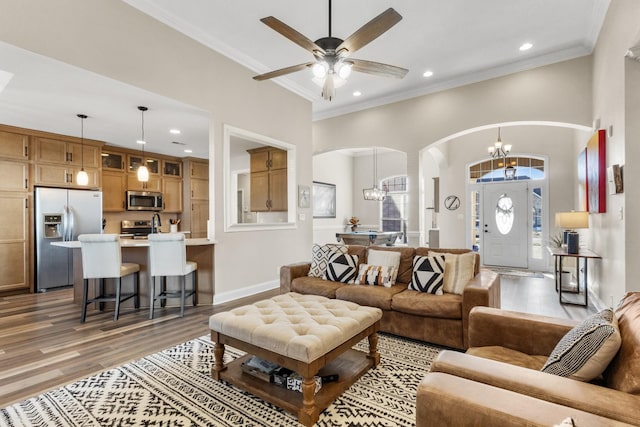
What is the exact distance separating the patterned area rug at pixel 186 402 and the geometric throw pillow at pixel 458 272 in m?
0.77

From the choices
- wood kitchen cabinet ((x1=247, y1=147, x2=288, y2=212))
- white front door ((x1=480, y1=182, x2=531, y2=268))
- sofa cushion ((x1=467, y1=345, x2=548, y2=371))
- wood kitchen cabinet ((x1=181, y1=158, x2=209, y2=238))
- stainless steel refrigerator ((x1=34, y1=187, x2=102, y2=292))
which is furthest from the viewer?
wood kitchen cabinet ((x1=181, y1=158, x2=209, y2=238))

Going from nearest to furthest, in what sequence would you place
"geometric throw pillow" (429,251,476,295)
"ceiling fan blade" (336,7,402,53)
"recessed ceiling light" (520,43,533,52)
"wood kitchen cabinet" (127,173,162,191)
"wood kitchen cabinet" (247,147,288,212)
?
"ceiling fan blade" (336,7,402,53), "geometric throw pillow" (429,251,476,295), "recessed ceiling light" (520,43,533,52), "wood kitchen cabinet" (247,147,288,212), "wood kitchen cabinet" (127,173,162,191)

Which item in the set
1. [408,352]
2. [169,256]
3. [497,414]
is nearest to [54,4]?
[169,256]

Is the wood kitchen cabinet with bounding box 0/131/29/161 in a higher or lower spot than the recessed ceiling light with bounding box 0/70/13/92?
lower

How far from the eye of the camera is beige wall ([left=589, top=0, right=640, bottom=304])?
272 cm

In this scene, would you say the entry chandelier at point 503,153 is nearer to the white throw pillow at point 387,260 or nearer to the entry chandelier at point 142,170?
the white throw pillow at point 387,260

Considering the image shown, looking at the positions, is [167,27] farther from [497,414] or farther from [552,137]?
[552,137]

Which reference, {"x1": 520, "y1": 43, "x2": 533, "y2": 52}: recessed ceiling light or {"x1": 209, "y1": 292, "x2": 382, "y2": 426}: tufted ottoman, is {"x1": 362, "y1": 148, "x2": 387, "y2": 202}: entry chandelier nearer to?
{"x1": 520, "y1": 43, "x2": 533, "y2": 52}: recessed ceiling light

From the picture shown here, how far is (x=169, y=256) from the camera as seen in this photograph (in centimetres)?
375

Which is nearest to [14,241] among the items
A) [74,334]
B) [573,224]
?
[74,334]

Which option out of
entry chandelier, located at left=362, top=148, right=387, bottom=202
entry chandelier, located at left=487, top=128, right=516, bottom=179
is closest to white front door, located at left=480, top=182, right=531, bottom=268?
entry chandelier, located at left=487, top=128, right=516, bottom=179

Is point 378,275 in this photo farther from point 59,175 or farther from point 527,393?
point 59,175

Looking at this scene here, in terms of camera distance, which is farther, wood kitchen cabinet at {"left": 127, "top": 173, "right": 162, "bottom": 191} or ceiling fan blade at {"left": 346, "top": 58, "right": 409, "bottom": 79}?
wood kitchen cabinet at {"left": 127, "top": 173, "right": 162, "bottom": 191}

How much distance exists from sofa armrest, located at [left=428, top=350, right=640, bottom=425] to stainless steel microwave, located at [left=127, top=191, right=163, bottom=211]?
7097mm
